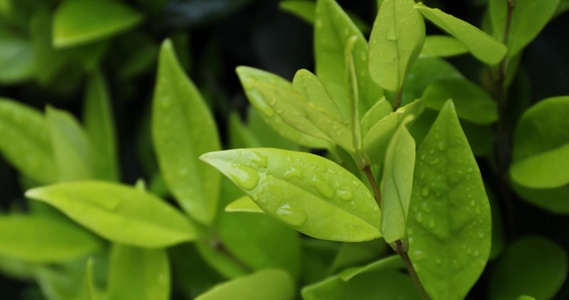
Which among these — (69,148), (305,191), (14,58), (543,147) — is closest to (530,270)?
(543,147)

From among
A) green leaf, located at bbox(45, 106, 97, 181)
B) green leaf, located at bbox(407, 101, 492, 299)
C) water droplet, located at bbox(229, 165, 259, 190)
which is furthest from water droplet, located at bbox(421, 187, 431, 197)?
green leaf, located at bbox(45, 106, 97, 181)

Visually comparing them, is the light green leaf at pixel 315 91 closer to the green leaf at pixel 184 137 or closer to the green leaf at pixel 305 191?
the green leaf at pixel 305 191

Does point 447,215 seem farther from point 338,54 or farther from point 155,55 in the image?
point 155,55

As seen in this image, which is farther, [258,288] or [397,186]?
[258,288]

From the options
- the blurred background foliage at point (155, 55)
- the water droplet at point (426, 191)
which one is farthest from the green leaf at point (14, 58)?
A: the water droplet at point (426, 191)

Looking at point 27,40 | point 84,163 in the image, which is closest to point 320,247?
point 84,163

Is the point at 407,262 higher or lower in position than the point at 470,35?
lower
